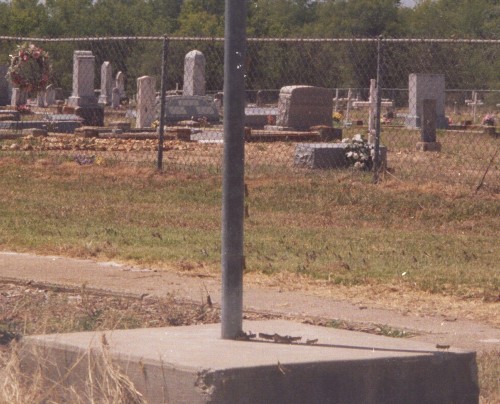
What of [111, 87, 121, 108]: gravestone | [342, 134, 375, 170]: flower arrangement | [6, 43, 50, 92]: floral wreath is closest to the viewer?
[342, 134, 375, 170]: flower arrangement

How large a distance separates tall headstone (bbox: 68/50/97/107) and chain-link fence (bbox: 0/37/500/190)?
47 mm

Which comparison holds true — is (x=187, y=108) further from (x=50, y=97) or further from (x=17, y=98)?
(x=50, y=97)

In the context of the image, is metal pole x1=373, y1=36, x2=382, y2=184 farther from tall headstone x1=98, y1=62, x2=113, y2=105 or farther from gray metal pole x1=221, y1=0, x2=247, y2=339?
tall headstone x1=98, y1=62, x2=113, y2=105

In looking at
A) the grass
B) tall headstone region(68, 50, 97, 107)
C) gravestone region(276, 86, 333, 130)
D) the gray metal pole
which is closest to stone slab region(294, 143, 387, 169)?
the grass

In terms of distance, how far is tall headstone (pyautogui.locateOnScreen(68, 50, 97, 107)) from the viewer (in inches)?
1238

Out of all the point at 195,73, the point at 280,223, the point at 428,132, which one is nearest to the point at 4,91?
the point at 195,73

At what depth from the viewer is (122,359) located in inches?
185

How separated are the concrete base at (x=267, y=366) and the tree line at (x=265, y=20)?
46950 millimetres

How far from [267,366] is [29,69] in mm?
21620

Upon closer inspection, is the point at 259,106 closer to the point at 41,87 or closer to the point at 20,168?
the point at 41,87

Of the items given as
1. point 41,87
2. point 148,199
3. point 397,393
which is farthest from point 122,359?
point 41,87

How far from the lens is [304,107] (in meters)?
26.9

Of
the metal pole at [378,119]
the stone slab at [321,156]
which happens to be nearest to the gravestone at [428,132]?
the stone slab at [321,156]

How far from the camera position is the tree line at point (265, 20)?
58.5 meters
